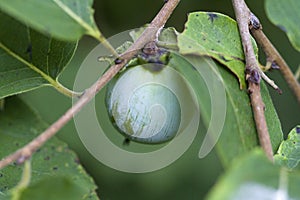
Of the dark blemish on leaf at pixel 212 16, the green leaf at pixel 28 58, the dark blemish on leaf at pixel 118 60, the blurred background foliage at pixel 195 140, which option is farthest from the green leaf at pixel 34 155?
the blurred background foliage at pixel 195 140

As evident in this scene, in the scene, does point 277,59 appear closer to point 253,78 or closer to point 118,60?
point 253,78

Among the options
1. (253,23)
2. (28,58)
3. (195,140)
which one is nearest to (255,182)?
(253,23)

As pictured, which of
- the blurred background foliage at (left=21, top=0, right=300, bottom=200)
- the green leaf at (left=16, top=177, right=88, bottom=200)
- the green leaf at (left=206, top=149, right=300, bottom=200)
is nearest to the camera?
the green leaf at (left=206, top=149, right=300, bottom=200)

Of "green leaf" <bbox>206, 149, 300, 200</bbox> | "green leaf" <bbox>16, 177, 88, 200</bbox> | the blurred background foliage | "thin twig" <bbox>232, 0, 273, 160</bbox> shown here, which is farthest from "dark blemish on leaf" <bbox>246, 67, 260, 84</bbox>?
the blurred background foliage

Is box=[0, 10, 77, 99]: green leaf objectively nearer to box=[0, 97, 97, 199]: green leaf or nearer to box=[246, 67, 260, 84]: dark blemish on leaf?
box=[0, 97, 97, 199]: green leaf

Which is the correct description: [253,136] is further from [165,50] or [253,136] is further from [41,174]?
[41,174]

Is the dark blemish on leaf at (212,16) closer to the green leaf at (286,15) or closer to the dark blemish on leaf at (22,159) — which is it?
the green leaf at (286,15)
